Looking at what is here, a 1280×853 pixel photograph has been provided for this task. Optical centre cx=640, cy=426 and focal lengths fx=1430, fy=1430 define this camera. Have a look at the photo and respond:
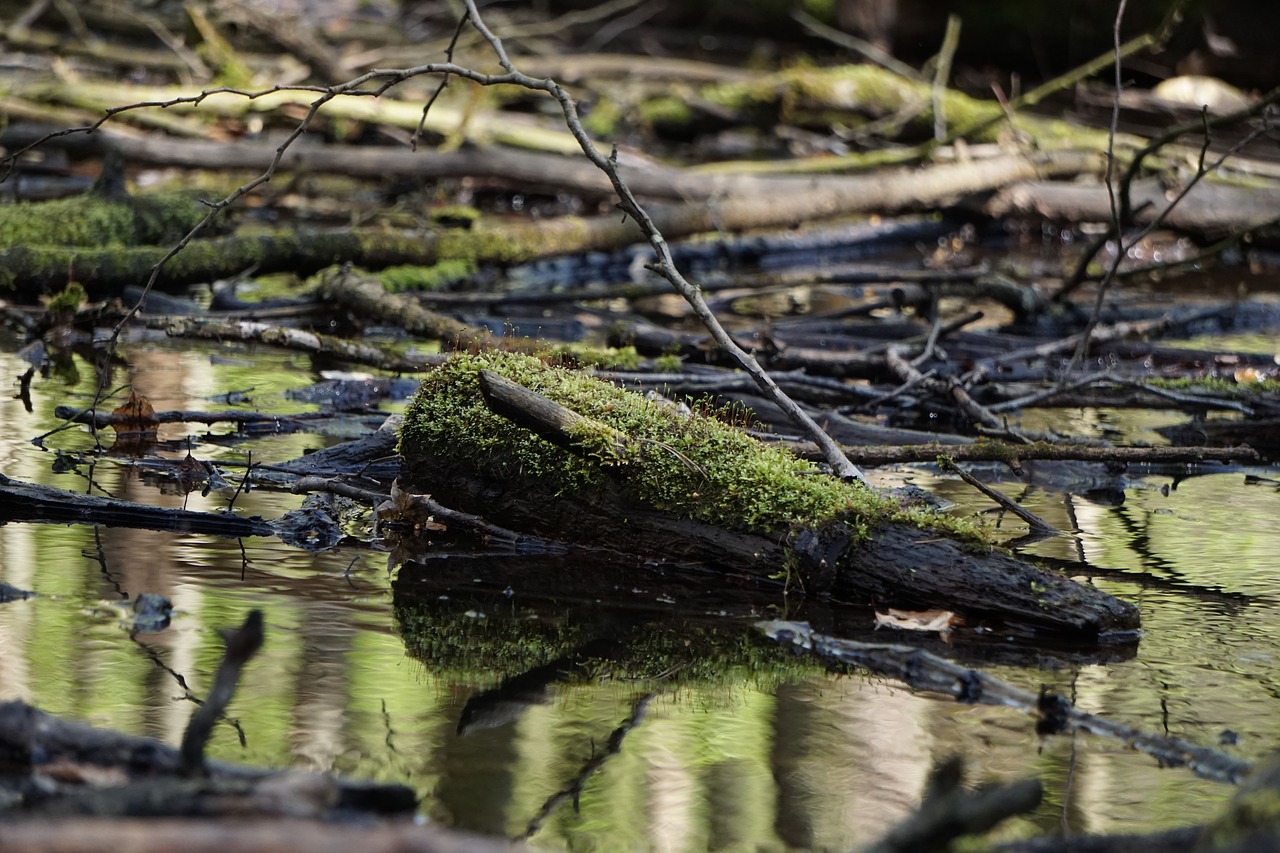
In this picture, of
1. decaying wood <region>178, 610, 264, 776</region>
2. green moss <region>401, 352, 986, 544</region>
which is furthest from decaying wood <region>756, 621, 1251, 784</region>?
decaying wood <region>178, 610, 264, 776</region>

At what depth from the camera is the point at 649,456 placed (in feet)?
16.2

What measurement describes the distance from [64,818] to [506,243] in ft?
31.4

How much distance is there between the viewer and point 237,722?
358 cm

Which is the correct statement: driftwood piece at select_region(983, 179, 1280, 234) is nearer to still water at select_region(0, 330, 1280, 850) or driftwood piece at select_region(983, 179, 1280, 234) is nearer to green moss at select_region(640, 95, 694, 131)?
green moss at select_region(640, 95, 694, 131)

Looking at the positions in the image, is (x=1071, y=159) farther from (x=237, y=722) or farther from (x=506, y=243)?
(x=237, y=722)

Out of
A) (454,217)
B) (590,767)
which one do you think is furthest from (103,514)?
(454,217)

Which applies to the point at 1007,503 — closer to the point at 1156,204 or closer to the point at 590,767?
the point at 590,767

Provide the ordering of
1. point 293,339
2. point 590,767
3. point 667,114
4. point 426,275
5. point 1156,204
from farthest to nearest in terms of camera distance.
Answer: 1. point 667,114
2. point 1156,204
3. point 426,275
4. point 293,339
5. point 590,767

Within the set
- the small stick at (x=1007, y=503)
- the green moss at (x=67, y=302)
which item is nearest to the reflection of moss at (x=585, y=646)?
the small stick at (x=1007, y=503)

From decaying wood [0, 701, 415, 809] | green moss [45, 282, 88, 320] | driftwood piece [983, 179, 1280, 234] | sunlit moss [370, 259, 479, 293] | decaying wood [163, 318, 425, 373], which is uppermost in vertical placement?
driftwood piece [983, 179, 1280, 234]

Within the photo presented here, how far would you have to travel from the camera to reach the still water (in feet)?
11.0

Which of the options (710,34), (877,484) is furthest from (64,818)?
(710,34)

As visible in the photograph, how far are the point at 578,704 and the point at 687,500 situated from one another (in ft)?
3.92

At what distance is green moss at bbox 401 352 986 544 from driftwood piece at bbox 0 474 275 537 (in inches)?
27.5
